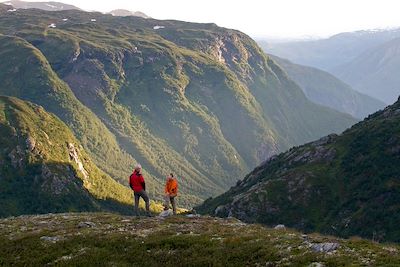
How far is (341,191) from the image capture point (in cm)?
14788

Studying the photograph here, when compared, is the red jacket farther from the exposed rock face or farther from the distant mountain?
the distant mountain

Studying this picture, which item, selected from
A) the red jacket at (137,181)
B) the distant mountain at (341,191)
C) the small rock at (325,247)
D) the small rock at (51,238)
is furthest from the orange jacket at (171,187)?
the distant mountain at (341,191)

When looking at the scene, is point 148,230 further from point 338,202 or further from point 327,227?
point 338,202

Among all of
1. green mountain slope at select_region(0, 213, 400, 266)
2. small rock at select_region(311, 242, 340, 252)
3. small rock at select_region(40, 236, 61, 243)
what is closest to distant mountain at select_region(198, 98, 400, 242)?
green mountain slope at select_region(0, 213, 400, 266)

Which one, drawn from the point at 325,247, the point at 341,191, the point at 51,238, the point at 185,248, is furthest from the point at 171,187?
the point at 341,191

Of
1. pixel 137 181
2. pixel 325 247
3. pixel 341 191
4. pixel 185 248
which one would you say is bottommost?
pixel 341 191

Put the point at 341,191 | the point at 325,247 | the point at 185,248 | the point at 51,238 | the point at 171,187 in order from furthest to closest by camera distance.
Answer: the point at 341,191, the point at 171,187, the point at 51,238, the point at 185,248, the point at 325,247

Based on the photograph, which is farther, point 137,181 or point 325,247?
point 137,181

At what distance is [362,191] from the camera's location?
140375 millimetres

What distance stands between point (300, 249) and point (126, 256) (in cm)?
1342

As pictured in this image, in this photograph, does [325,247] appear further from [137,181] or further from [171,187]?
[171,187]

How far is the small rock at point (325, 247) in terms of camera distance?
32.7 metres

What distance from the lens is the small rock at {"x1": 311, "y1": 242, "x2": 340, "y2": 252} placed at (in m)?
32.7

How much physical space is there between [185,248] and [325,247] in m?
11.0
